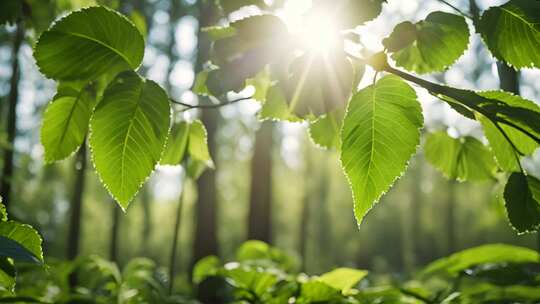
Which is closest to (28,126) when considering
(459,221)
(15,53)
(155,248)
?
(15,53)

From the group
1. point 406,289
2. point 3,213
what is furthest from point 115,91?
point 406,289

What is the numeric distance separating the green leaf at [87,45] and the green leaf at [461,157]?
77 centimetres

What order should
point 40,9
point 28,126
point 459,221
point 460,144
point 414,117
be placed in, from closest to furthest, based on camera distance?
point 414,117
point 460,144
point 40,9
point 28,126
point 459,221

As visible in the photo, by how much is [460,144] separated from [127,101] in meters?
0.82

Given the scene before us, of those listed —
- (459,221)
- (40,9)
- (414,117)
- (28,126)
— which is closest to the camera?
(414,117)

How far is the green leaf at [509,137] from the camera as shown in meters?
0.69

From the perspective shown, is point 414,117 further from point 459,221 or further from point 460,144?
point 459,221

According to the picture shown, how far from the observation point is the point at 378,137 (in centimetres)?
67

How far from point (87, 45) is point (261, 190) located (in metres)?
9.47

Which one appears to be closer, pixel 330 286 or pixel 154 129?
pixel 154 129

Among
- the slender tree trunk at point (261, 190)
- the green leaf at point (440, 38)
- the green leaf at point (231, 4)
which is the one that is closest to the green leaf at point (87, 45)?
the green leaf at point (231, 4)

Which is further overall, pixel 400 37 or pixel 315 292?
pixel 315 292

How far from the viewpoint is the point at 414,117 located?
0.67 meters

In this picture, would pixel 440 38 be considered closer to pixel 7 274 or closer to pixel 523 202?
pixel 523 202
